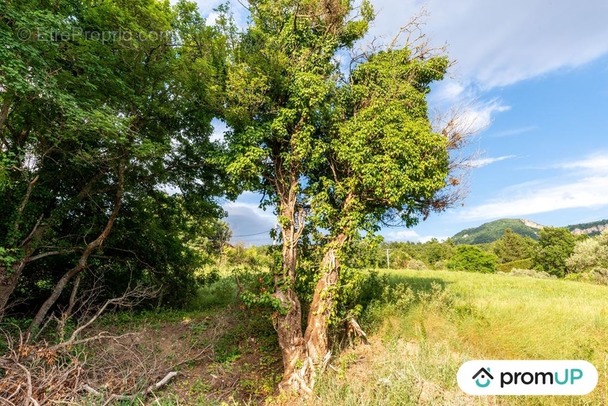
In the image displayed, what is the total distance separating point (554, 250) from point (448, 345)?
57.2m

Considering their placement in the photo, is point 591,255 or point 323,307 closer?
point 323,307

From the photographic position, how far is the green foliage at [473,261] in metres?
48.5

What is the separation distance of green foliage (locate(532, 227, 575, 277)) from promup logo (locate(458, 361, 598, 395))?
5713 cm

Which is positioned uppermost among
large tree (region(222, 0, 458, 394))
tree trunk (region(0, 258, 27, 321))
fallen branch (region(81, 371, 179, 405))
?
large tree (region(222, 0, 458, 394))

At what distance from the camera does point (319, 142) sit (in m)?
10.0

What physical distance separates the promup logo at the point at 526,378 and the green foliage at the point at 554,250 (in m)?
57.1

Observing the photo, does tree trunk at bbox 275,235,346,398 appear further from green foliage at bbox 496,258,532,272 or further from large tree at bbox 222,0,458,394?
green foliage at bbox 496,258,532,272

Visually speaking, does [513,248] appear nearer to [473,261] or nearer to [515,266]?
[515,266]

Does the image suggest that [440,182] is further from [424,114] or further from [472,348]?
[472,348]

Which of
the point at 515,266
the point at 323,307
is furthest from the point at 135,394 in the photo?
the point at 515,266

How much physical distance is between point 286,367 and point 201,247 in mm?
9947

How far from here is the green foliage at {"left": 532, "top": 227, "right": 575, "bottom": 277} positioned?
50.8 m

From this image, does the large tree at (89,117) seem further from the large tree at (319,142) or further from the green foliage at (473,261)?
the green foliage at (473,261)

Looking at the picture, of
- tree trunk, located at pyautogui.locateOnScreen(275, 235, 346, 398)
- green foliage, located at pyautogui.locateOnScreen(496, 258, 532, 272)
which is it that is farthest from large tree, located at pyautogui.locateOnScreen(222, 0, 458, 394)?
green foliage, located at pyautogui.locateOnScreen(496, 258, 532, 272)
